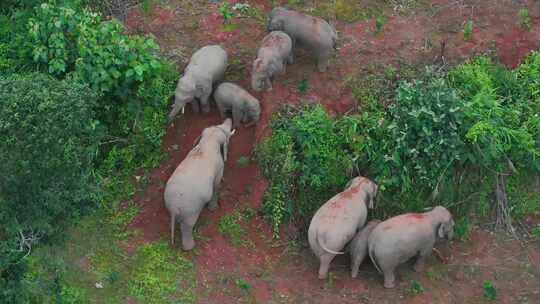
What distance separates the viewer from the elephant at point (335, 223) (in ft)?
31.7

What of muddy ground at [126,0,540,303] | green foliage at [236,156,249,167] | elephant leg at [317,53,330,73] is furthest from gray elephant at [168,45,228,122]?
elephant leg at [317,53,330,73]

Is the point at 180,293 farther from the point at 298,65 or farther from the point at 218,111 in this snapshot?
the point at 298,65

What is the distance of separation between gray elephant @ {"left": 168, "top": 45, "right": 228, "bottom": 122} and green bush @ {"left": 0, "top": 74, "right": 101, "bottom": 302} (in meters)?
2.39

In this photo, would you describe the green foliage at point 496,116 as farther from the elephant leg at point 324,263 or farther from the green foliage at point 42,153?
the green foliage at point 42,153

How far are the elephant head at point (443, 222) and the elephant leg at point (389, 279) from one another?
80 cm

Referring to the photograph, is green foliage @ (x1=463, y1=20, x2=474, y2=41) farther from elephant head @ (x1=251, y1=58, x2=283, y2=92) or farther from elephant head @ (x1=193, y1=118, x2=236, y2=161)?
elephant head @ (x1=193, y1=118, x2=236, y2=161)

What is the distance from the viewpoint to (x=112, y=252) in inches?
393

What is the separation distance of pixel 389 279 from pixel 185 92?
371 cm

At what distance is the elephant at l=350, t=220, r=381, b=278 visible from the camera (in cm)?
993

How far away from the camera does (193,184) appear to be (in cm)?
980

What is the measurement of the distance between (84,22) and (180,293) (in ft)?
13.4

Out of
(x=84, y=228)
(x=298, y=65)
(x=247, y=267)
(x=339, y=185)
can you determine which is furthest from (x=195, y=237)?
(x=298, y=65)

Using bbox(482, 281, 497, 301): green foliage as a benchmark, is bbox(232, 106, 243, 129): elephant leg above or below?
above

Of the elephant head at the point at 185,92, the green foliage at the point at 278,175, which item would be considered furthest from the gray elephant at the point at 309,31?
the elephant head at the point at 185,92
